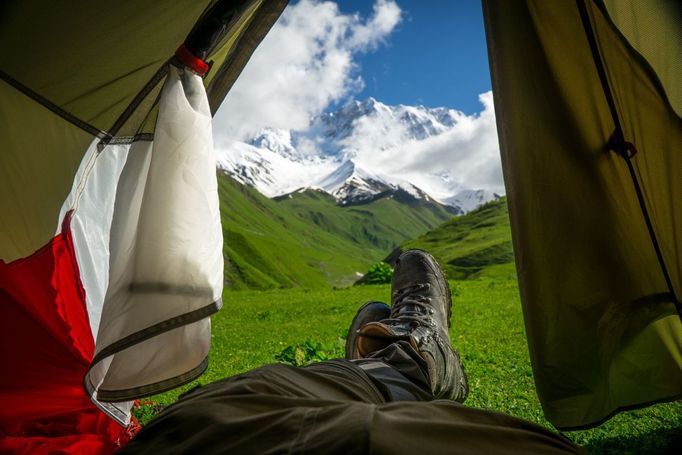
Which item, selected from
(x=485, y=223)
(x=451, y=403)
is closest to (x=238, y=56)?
(x=451, y=403)

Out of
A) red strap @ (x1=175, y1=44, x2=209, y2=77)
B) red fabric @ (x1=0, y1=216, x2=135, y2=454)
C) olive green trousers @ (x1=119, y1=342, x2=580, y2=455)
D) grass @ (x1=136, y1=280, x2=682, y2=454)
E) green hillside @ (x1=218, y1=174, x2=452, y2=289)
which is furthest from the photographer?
green hillside @ (x1=218, y1=174, x2=452, y2=289)

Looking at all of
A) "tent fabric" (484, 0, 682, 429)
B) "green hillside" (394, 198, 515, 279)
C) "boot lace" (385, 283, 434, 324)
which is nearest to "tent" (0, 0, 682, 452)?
"tent fabric" (484, 0, 682, 429)

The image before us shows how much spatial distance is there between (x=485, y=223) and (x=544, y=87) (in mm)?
112397

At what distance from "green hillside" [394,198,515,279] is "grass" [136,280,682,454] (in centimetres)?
5594

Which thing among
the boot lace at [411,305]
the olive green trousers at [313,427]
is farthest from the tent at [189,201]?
the olive green trousers at [313,427]

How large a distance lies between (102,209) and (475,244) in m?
97.3

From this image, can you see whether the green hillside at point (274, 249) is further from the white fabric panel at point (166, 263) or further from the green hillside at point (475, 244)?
the white fabric panel at point (166, 263)

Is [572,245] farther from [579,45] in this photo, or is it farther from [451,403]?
[451,403]

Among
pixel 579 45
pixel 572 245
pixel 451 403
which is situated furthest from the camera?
pixel 572 245

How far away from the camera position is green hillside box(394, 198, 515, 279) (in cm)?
8038

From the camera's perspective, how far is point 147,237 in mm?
2545

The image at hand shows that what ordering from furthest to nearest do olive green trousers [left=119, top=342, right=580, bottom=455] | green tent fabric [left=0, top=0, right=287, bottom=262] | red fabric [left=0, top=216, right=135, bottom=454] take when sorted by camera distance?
red fabric [left=0, top=216, right=135, bottom=454]
green tent fabric [left=0, top=0, right=287, bottom=262]
olive green trousers [left=119, top=342, right=580, bottom=455]

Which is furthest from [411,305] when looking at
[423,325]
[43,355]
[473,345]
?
[473,345]

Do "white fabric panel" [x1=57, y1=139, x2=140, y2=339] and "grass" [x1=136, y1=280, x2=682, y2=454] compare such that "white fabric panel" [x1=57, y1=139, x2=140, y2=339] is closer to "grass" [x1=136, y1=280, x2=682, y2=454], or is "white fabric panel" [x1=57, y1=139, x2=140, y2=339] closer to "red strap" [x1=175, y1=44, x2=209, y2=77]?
"red strap" [x1=175, y1=44, x2=209, y2=77]
